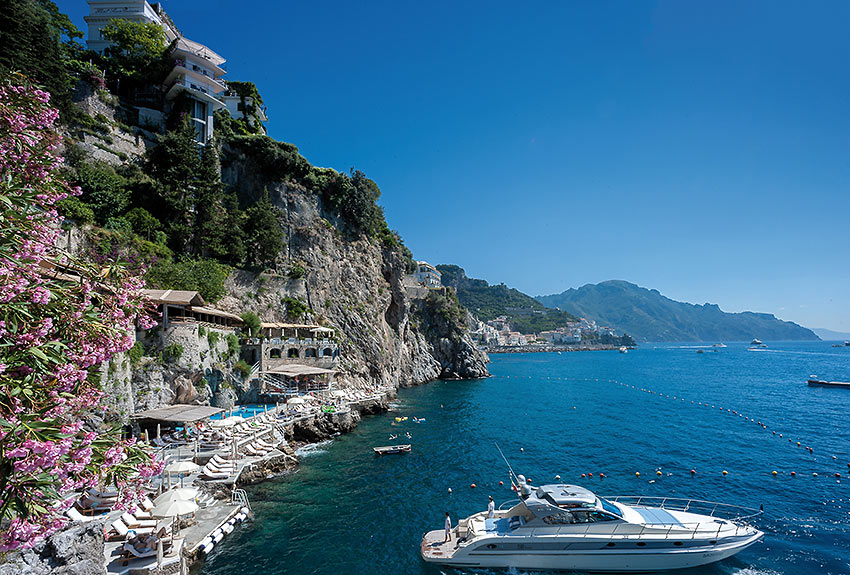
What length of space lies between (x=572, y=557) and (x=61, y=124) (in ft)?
155

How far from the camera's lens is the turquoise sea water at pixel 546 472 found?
54.3ft

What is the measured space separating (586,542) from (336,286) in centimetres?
4229

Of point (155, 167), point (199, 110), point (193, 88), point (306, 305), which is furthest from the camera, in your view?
point (306, 305)

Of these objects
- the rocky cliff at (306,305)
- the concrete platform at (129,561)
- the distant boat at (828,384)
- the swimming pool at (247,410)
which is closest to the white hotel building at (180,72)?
the rocky cliff at (306,305)

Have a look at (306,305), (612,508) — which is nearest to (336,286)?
(306,305)

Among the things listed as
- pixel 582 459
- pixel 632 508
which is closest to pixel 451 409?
pixel 582 459

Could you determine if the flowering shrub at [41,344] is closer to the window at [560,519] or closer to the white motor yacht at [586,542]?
the white motor yacht at [586,542]

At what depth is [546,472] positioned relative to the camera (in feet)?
86.0

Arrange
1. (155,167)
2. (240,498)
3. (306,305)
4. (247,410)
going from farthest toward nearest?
(306,305)
(155,167)
(247,410)
(240,498)

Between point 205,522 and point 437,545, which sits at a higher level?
point 205,522

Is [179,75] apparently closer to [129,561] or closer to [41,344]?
[129,561]

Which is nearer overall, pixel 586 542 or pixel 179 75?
pixel 586 542

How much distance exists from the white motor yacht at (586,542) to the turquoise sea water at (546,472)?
1.08 meters

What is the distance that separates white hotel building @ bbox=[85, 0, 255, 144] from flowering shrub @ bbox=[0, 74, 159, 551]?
43796 mm
